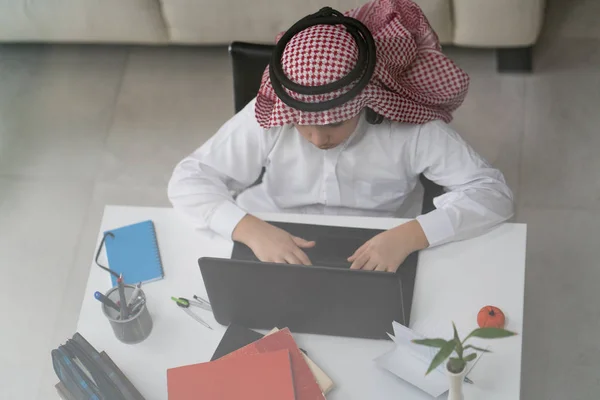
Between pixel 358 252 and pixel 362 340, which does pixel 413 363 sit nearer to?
pixel 362 340

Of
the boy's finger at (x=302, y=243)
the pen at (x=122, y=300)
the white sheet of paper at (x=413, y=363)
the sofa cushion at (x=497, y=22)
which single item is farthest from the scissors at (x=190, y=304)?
the sofa cushion at (x=497, y=22)

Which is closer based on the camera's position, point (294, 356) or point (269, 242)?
point (294, 356)

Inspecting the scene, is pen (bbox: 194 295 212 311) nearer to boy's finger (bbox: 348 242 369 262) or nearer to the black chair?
boy's finger (bbox: 348 242 369 262)

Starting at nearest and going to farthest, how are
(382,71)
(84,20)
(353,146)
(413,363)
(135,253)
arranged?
(413,363) → (382,71) → (135,253) → (353,146) → (84,20)

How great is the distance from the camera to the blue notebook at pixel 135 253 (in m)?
1.62

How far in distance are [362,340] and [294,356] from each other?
0.13 meters

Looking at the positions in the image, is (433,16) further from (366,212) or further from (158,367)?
(158,367)

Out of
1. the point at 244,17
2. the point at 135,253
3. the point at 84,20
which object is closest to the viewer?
the point at 135,253

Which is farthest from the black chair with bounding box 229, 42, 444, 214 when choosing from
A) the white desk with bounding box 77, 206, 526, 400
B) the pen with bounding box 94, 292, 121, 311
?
the pen with bounding box 94, 292, 121, 311

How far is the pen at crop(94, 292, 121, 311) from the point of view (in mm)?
1479

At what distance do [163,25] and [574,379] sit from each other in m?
1.74

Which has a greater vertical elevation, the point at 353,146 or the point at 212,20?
the point at 212,20

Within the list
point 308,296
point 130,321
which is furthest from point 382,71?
point 130,321

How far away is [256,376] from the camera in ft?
4.71
